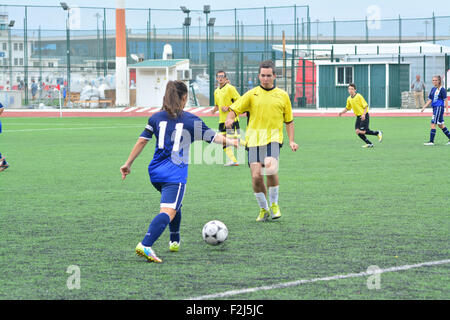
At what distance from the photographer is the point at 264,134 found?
863 centimetres

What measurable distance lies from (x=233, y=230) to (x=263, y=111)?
1596mm

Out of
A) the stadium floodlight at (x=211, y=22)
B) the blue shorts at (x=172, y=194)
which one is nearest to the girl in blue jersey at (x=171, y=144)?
the blue shorts at (x=172, y=194)

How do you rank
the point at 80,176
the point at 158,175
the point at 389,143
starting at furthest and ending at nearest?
the point at 389,143
the point at 80,176
the point at 158,175

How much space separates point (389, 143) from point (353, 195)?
395 inches

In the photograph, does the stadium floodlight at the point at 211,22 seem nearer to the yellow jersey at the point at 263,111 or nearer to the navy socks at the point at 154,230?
the yellow jersey at the point at 263,111

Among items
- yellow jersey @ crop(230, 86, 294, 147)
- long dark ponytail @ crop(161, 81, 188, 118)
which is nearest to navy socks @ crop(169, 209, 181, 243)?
long dark ponytail @ crop(161, 81, 188, 118)

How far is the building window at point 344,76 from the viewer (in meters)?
41.1

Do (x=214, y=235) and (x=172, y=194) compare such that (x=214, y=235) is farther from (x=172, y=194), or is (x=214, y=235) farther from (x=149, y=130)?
(x=149, y=130)


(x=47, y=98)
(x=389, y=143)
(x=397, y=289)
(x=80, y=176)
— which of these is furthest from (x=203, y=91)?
(x=397, y=289)

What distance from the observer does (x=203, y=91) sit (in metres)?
48.6

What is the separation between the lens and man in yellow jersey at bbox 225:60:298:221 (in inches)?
337

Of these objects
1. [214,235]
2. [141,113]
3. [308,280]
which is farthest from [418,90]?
[308,280]
